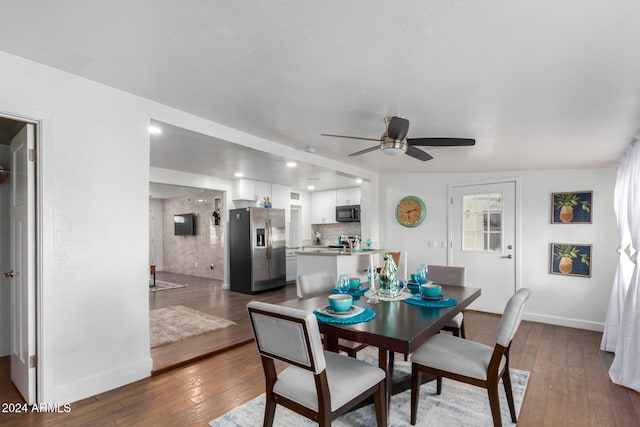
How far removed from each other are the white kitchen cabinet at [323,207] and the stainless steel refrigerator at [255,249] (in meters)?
1.74

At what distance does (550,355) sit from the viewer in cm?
330

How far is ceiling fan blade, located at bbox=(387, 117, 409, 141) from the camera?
233cm

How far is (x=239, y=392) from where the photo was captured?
2.52 meters

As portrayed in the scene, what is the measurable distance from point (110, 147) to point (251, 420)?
7.08 feet

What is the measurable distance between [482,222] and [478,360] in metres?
3.30

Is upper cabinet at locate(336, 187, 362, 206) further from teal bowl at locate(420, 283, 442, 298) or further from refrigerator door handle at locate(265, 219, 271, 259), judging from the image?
teal bowl at locate(420, 283, 442, 298)

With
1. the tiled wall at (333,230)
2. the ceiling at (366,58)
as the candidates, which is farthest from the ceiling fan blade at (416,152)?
the tiled wall at (333,230)

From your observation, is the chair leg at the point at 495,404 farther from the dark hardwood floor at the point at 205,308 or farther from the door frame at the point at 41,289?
the door frame at the point at 41,289

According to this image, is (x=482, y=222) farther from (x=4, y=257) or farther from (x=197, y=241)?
(x=197, y=241)

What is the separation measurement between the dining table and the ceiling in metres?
1.45

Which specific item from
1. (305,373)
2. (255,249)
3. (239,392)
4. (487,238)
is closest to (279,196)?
(255,249)

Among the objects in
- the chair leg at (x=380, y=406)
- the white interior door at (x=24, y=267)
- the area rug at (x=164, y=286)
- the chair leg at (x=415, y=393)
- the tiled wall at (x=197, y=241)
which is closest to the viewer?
the chair leg at (x=380, y=406)

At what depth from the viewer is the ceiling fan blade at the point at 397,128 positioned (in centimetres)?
233

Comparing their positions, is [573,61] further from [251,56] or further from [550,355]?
[550,355]
